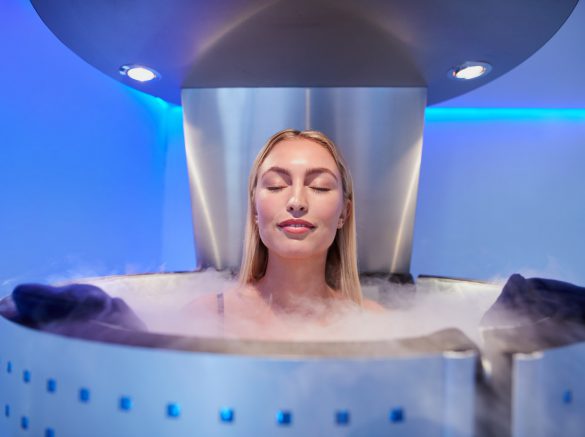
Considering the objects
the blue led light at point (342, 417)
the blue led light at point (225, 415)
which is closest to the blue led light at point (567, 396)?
the blue led light at point (342, 417)

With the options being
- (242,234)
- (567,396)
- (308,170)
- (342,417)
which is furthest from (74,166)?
(567,396)

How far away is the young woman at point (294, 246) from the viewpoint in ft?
2.71

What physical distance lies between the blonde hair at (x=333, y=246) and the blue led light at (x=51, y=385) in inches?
20.3

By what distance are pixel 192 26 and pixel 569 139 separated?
68.7 inches

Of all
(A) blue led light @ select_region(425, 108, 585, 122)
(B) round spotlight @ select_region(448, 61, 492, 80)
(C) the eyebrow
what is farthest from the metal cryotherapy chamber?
(A) blue led light @ select_region(425, 108, 585, 122)

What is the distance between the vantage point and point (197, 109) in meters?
1.19

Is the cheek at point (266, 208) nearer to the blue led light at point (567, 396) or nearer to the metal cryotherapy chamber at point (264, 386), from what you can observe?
the metal cryotherapy chamber at point (264, 386)

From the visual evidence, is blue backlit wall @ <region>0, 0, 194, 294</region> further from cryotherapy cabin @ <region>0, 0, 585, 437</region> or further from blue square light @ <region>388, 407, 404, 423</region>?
blue square light @ <region>388, 407, 404, 423</region>

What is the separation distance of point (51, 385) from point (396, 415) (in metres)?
0.38

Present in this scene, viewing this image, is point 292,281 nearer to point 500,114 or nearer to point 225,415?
point 225,415

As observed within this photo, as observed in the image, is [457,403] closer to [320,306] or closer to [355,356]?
[355,356]

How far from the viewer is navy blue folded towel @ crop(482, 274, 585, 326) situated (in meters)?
0.57

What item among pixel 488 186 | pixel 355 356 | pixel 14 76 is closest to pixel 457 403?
pixel 355 356

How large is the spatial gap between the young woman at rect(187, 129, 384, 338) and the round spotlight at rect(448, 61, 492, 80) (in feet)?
1.15
